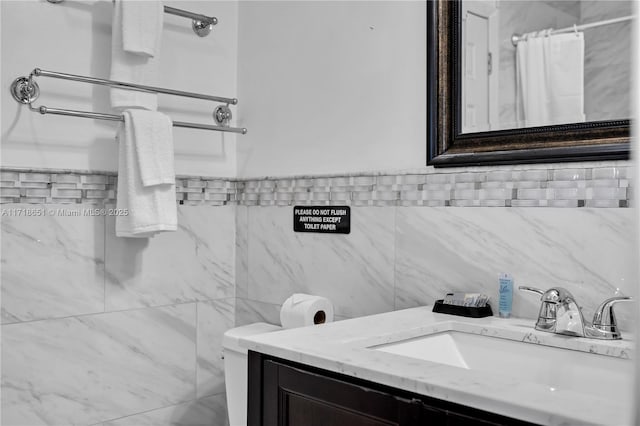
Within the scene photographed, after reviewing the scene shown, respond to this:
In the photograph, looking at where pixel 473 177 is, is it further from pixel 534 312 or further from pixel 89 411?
pixel 89 411

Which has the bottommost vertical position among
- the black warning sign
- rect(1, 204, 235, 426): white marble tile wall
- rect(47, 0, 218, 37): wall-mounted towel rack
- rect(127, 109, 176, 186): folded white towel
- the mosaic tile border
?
rect(1, 204, 235, 426): white marble tile wall

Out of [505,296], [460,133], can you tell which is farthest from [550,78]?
[505,296]

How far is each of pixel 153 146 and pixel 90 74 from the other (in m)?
0.34

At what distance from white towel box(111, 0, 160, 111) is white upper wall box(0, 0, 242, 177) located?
11 centimetres

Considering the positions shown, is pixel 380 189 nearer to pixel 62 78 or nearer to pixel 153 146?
pixel 153 146

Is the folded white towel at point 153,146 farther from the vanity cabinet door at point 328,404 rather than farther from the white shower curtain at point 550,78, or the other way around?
the white shower curtain at point 550,78

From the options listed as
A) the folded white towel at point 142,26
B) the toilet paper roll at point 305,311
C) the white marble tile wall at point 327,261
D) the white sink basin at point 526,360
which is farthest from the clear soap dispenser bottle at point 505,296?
the folded white towel at point 142,26

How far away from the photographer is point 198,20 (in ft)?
7.01

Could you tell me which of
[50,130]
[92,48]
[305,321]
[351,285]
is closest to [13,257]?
[50,130]

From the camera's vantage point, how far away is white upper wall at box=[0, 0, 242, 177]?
5.86 ft

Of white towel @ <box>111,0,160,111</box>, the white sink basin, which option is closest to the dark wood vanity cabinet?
the white sink basin

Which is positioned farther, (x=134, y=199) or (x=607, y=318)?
(x=134, y=199)

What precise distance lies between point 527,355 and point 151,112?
1.30 meters

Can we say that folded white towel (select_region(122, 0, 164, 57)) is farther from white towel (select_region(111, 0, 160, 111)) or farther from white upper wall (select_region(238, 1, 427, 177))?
white upper wall (select_region(238, 1, 427, 177))
